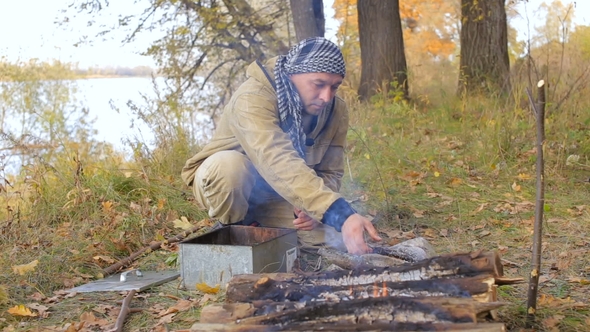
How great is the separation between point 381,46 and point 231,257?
24.4 feet

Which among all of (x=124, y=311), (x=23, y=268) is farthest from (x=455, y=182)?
(x=23, y=268)

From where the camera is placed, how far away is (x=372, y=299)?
212 cm

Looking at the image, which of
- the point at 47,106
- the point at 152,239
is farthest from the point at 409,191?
the point at 47,106

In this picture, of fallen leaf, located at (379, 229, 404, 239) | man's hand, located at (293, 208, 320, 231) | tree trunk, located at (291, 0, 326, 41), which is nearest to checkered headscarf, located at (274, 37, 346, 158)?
man's hand, located at (293, 208, 320, 231)

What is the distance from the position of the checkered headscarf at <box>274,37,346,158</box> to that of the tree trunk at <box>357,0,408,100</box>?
6465 mm

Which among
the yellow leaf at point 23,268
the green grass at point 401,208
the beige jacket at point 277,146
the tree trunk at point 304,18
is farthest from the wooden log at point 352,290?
the tree trunk at point 304,18

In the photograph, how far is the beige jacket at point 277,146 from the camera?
9.36ft

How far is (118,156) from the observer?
7.43 metres

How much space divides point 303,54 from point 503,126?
13.0ft

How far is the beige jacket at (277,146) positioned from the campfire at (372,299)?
1.50 ft

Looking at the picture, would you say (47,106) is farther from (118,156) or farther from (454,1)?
(454,1)

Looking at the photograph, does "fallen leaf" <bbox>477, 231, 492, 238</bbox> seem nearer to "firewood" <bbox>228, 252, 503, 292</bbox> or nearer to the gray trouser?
the gray trouser

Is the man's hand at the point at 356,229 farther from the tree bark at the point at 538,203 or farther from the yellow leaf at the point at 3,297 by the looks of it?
the yellow leaf at the point at 3,297

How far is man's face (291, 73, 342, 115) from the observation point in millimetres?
3313
